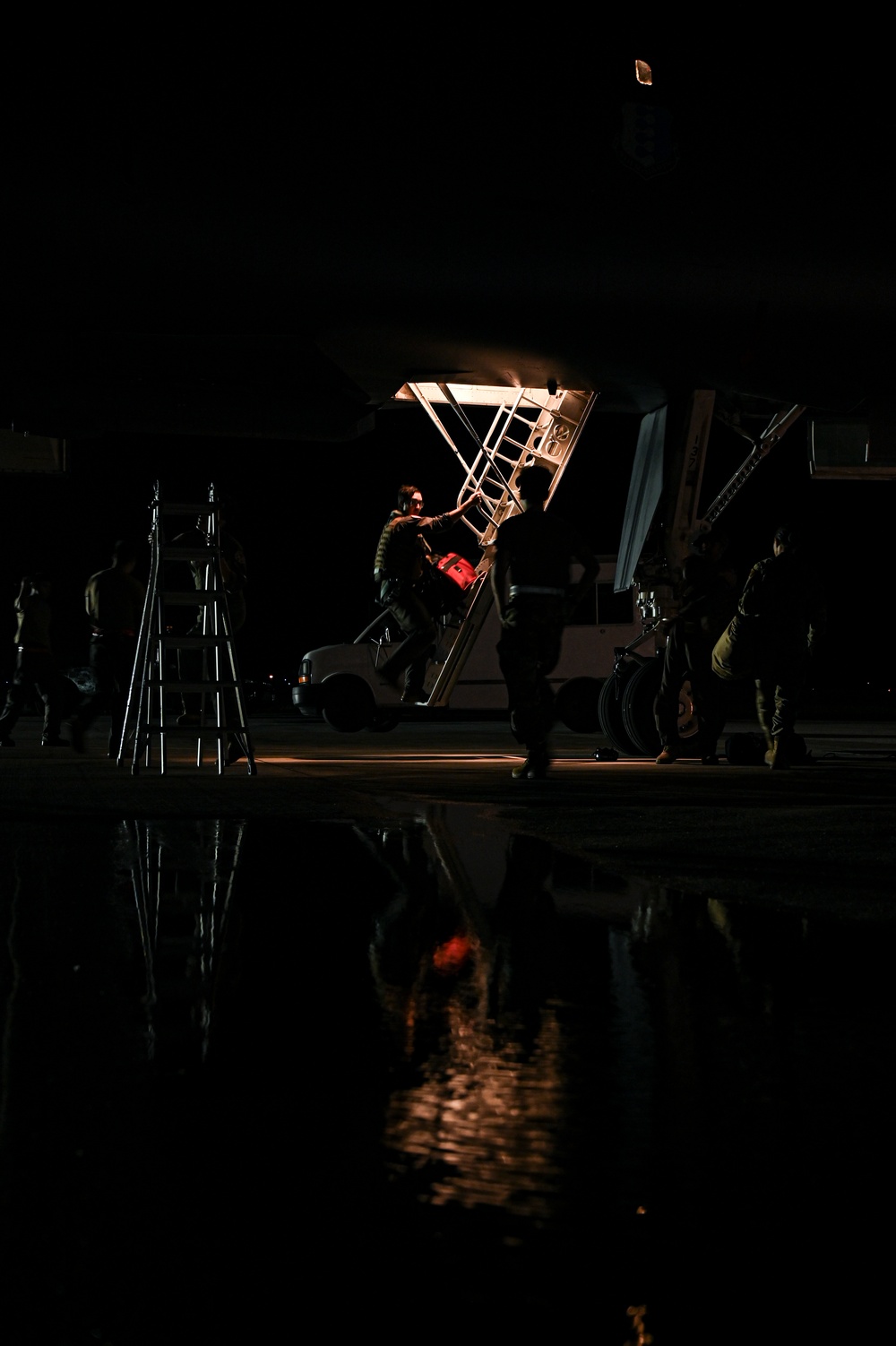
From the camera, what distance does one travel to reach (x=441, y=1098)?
2.58 metres

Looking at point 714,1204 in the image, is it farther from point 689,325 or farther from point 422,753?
point 422,753

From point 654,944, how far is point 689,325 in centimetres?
611

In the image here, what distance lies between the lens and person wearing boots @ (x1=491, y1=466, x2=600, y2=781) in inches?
366

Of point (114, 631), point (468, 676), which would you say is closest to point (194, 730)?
point (114, 631)

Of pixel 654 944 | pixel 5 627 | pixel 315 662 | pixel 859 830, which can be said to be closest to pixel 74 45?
pixel 859 830

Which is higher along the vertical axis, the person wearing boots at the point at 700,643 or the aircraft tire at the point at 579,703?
the person wearing boots at the point at 700,643

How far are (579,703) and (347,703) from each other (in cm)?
300

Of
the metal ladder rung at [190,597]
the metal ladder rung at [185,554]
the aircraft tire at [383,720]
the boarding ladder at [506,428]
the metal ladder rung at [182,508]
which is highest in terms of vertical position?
the boarding ladder at [506,428]

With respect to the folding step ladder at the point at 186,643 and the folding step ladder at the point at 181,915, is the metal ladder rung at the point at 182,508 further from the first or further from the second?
the folding step ladder at the point at 181,915

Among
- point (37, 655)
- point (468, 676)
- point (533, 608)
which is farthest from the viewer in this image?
point (468, 676)

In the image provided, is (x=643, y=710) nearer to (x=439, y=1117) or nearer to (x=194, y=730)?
(x=194, y=730)

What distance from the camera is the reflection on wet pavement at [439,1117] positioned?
5.88 ft

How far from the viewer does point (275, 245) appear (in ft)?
28.2

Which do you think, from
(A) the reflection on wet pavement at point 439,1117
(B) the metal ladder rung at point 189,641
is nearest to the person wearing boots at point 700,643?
(B) the metal ladder rung at point 189,641
